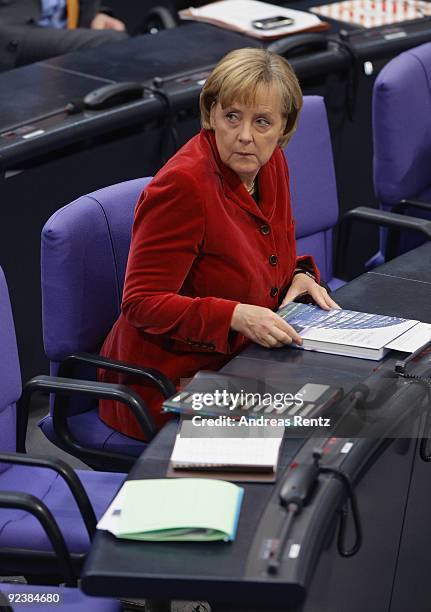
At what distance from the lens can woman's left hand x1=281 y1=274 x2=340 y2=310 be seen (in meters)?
2.69

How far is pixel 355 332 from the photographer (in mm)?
2514

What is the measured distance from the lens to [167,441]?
2.14m

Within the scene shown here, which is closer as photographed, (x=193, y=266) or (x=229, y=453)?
(x=229, y=453)

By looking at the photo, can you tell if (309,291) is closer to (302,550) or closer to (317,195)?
(317,195)

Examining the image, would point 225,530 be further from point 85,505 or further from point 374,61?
point 374,61

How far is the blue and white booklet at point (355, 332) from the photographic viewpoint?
2.45m

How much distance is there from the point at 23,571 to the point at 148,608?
0.91ft

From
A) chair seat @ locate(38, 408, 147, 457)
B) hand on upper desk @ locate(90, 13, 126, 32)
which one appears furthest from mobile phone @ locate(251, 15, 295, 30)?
chair seat @ locate(38, 408, 147, 457)

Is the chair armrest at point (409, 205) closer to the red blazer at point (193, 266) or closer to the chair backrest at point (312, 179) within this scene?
the chair backrest at point (312, 179)

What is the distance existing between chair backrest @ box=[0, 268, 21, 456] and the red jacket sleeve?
0.26 metres

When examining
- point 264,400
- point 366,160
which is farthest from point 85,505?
point 366,160

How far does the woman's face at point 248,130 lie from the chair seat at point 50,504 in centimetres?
74

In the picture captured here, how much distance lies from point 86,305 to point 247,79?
2.13 feet

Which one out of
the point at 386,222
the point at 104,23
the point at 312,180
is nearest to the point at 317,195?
the point at 312,180
